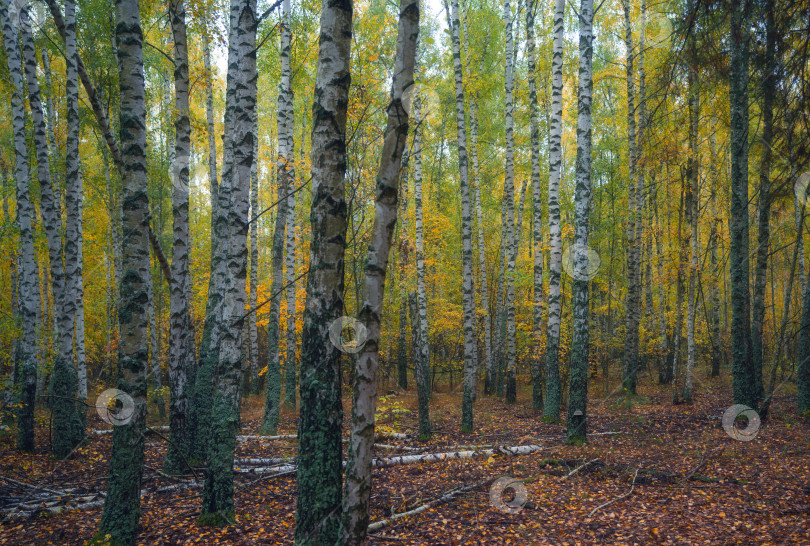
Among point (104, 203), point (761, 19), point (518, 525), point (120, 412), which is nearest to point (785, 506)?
point (518, 525)

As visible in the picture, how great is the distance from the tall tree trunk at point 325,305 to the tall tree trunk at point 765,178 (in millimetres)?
4086

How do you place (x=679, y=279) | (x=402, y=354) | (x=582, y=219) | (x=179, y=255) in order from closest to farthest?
(x=179, y=255)
(x=582, y=219)
(x=679, y=279)
(x=402, y=354)

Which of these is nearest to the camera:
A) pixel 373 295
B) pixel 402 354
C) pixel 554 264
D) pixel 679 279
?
pixel 373 295

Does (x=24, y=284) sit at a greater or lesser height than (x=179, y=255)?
lesser

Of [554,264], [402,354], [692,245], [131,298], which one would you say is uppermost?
[692,245]

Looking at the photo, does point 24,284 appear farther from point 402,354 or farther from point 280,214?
point 402,354

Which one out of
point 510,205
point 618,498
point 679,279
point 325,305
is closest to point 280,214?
point 510,205

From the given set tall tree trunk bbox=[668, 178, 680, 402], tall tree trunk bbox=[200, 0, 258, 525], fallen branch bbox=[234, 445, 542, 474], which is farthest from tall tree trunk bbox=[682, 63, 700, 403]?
tall tree trunk bbox=[200, 0, 258, 525]

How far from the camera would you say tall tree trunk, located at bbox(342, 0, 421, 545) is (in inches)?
103

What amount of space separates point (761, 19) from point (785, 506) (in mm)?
5229

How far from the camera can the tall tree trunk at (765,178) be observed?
4.59 m

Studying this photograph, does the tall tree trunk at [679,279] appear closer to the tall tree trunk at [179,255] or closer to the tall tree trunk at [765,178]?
the tall tree trunk at [765,178]

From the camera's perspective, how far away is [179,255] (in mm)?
6816

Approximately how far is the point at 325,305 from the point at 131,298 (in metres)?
2.54
